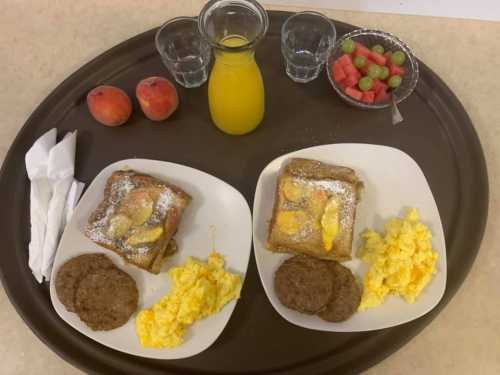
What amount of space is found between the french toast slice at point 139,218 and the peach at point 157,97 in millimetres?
244

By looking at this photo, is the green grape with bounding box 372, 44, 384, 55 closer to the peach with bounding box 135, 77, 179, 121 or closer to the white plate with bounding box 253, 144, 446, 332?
the white plate with bounding box 253, 144, 446, 332

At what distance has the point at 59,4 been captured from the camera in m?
1.82

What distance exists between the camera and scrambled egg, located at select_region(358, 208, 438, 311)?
122 cm

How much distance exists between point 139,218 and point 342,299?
0.63 metres

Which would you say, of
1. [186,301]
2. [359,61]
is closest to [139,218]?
[186,301]

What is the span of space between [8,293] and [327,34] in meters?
1.36

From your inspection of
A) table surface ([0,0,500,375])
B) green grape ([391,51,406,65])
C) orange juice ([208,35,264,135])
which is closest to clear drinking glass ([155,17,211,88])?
orange juice ([208,35,264,135])

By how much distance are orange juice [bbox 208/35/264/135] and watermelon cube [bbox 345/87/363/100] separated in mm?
303

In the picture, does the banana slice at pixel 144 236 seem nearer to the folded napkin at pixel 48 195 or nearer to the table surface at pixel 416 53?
the folded napkin at pixel 48 195

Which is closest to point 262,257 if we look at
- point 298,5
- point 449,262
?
point 449,262

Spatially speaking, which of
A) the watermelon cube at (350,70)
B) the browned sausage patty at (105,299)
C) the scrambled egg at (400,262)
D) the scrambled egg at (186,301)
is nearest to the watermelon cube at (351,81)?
A: the watermelon cube at (350,70)

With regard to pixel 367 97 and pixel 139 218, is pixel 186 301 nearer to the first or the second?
pixel 139 218

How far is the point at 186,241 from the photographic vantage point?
133 cm

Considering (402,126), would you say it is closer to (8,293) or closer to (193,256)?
(193,256)
